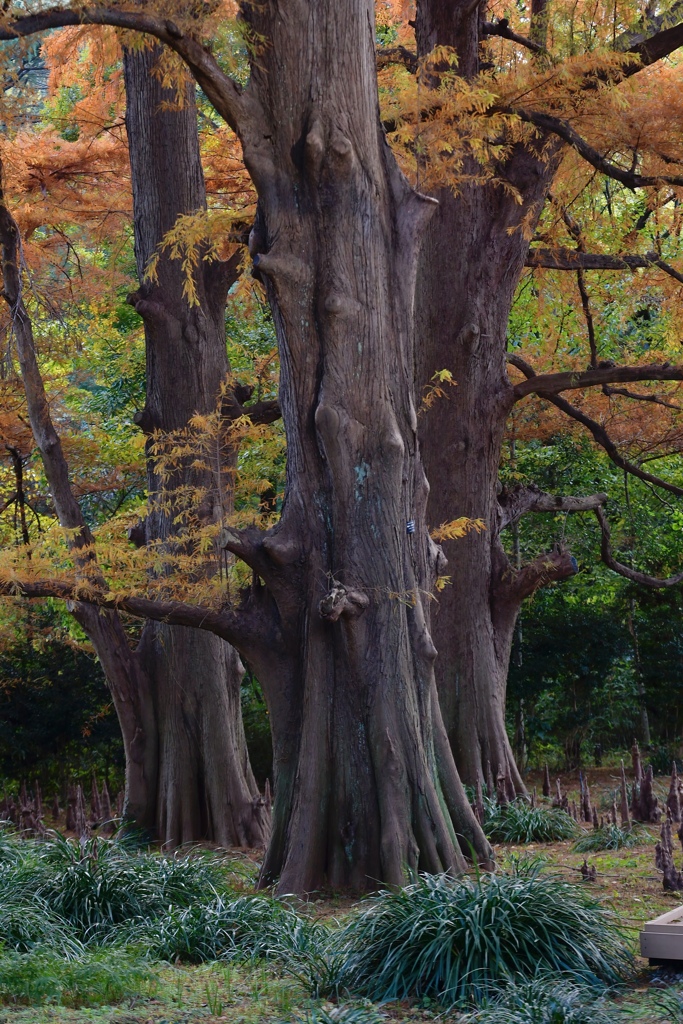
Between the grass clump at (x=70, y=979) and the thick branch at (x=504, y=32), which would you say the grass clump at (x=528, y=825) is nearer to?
the grass clump at (x=70, y=979)

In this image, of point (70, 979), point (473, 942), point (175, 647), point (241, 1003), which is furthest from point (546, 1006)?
point (175, 647)

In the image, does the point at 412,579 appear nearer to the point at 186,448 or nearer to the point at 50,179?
the point at 186,448

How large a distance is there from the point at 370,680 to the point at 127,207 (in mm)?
8957

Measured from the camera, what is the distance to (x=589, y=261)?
12.1 m

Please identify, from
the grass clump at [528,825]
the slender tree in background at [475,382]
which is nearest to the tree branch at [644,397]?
the slender tree in background at [475,382]

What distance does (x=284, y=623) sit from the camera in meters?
8.20

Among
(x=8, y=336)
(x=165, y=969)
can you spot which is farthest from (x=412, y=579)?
(x=8, y=336)

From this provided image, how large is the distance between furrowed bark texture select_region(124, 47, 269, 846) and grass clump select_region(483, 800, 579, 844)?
233 cm

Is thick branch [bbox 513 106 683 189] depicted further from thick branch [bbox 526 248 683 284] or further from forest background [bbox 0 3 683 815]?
thick branch [bbox 526 248 683 284]

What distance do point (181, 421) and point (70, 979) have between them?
21.9ft

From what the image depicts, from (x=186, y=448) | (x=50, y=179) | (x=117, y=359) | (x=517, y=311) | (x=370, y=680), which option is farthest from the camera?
(x=517, y=311)

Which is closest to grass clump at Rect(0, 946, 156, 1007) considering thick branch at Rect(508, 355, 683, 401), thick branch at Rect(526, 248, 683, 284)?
thick branch at Rect(508, 355, 683, 401)

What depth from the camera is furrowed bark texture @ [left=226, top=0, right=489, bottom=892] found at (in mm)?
7711

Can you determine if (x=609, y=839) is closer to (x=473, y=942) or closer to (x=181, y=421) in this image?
(x=473, y=942)
